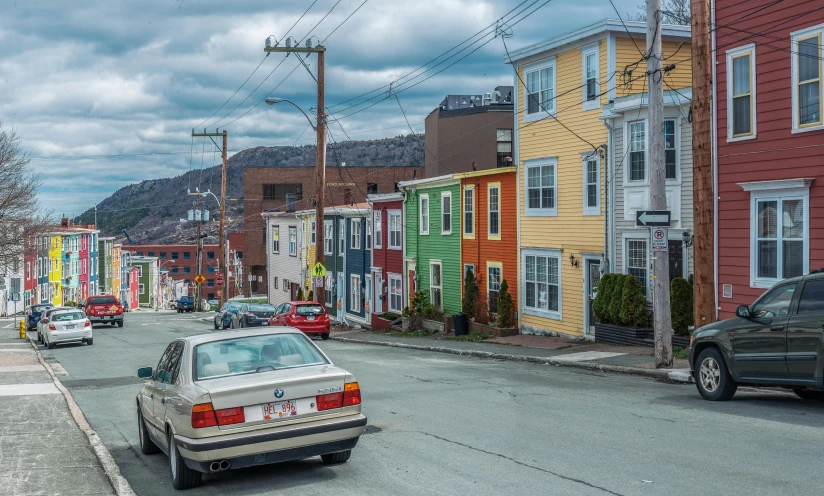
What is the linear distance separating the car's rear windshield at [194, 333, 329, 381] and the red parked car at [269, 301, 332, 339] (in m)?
24.5

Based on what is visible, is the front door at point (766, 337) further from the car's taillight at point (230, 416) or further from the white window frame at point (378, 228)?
the white window frame at point (378, 228)

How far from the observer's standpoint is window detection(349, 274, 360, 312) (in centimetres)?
4800

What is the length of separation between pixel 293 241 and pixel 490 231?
29904 mm

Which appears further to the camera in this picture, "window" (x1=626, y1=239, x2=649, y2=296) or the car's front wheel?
"window" (x1=626, y1=239, x2=649, y2=296)

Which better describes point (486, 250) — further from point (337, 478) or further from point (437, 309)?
point (337, 478)

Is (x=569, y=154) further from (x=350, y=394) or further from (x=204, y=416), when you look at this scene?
(x=204, y=416)

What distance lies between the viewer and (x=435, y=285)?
37.7 meters

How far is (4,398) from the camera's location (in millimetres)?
17453

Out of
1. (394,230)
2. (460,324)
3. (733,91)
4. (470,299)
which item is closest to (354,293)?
(394,230)

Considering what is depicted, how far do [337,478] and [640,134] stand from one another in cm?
Result: 1716

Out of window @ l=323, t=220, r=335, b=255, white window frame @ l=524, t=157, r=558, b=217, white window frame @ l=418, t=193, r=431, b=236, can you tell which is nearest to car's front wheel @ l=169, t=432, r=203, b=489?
white window frame @ l=524, t=157, r=558, b=217

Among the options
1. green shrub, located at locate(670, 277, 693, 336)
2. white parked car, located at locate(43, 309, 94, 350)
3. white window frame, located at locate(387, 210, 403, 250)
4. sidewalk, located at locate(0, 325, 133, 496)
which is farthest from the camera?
white window frame, located at locate(387, 210, 403, 250)

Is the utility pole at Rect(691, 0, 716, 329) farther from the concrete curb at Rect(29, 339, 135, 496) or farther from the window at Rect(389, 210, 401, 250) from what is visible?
the window at Rect(389, 210, 401, 250)

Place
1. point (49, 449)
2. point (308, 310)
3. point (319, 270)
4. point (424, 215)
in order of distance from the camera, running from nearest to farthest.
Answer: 1. point (49, 449)
2. point (308, 310)
3. point (319, 270)
4. point (424, 215)
